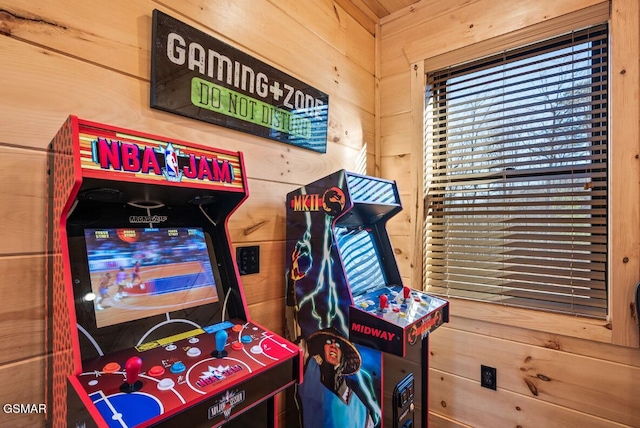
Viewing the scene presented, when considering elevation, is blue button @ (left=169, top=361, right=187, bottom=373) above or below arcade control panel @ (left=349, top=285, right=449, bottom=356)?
above

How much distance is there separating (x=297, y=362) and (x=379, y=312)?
0.45m

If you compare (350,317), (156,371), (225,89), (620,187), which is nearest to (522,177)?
(620,187)

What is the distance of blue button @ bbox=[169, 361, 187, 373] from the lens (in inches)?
30.2

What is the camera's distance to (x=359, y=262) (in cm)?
157

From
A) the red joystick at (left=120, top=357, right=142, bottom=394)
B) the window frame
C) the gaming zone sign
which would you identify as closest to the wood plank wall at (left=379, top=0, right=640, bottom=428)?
the window frame

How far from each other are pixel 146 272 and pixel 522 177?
6.28 feet

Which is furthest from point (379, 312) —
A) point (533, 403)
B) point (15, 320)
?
point (533, 403)

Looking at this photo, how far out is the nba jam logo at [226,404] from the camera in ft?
2.38

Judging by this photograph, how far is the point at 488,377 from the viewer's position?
6.31ft

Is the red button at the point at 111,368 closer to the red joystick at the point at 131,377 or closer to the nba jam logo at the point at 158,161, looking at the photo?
the red joystick at the point at 131,377

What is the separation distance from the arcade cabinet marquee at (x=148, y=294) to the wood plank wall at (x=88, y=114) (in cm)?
6

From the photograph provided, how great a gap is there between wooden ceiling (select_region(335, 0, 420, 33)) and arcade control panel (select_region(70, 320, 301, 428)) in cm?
212

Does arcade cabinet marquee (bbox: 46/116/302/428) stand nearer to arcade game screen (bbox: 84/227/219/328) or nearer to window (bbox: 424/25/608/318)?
arcade game screen (bbox: 84/227/219/328)

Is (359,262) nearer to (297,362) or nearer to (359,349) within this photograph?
(359,349)
